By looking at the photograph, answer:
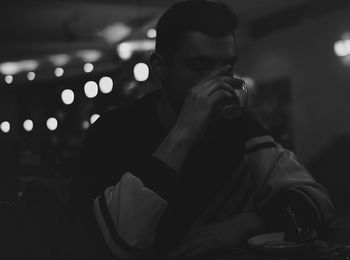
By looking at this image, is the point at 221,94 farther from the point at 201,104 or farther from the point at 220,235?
the point at 220,235

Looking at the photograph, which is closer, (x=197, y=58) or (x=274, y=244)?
(x=274, y=244)

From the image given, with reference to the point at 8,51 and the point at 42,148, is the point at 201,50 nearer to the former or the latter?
the point at 42,148

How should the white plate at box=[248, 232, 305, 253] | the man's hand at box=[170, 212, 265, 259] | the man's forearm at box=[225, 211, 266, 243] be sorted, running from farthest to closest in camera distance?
1. the man's forearm at box=[225, 211, 266, 243]
2. the man's hand at box=[170, 212, 265, 259]
3. the white plate at box=[248, 232, 305, 253]

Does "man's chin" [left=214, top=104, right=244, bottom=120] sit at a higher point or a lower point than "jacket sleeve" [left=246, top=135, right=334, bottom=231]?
higher

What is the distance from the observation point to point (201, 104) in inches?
45.6

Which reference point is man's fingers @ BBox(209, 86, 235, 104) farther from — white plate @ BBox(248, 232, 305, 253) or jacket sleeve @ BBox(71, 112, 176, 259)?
white plate @ BBox(248, 232, 305, 253)

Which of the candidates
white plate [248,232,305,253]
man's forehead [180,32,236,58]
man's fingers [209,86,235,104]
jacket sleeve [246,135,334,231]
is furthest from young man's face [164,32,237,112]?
white plate [248,232,305,253]

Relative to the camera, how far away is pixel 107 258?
3.52ft

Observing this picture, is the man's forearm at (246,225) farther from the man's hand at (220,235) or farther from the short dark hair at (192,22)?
the short dark hair at (192,22)

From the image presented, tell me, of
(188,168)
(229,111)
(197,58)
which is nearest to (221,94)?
(229,111)

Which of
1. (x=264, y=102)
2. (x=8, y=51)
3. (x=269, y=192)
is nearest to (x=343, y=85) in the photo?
(x=264, y=102)

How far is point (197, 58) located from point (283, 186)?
425mm

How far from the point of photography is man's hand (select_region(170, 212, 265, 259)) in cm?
112

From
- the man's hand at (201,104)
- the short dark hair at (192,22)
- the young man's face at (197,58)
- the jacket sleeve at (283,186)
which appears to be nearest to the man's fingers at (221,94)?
the man's hand at (201,104)
